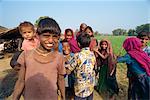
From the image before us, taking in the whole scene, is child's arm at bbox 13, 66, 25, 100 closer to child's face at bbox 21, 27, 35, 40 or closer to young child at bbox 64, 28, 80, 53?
child's face at bbox 21, 27, 35, 40

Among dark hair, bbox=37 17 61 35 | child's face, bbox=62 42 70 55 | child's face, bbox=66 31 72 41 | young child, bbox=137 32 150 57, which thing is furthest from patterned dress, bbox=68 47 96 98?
child's face, bbox=66 31 72 41

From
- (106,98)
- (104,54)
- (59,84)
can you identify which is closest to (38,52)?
(59,84)

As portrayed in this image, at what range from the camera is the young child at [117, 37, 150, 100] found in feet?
11.9

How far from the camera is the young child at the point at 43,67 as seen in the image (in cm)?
213

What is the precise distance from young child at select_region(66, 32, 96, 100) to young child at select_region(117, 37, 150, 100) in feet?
2.34

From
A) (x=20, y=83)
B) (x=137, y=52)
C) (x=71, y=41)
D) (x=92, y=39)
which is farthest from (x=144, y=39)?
(x=20, y=83)

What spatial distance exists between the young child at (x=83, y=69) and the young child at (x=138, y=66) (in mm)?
713

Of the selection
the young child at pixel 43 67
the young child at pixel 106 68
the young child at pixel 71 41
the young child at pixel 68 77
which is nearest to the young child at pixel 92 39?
the young child at pixel 106 68

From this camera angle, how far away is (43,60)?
7.09 feet

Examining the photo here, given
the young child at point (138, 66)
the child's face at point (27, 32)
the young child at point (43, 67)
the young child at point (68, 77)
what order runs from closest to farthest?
the young child at point (43, 67), the child's face at point (27, 32), the young child at point (138, 66), the young child at point (68, 77)

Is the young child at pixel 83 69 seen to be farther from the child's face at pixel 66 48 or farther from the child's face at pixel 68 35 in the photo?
the child's face at pixel 68 35

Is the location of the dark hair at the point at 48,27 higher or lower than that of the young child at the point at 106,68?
Result: higher

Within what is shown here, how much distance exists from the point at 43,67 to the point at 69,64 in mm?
1102

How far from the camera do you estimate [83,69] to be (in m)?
3.25
